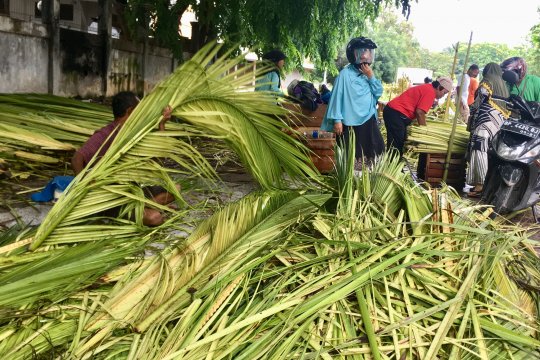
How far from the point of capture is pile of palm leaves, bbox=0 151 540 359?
1.75 metres

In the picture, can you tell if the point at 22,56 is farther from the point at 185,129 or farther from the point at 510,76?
the point at 510,76

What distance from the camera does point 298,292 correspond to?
6.23 feet

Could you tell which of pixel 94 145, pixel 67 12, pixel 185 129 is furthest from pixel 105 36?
pixel 67 12

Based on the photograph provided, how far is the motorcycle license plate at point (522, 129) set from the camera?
5.06m

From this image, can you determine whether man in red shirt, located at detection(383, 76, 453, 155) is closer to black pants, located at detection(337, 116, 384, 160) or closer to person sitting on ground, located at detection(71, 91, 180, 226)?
black pants, located at detection(337, 116, 384, 160)

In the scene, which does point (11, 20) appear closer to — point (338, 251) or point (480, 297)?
point (338, 251)

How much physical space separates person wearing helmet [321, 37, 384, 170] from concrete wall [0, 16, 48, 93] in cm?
432

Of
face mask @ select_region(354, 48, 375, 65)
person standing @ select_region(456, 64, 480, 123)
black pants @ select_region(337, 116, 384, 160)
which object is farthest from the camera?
person standing @ select_region(456, 64, 480, 123)

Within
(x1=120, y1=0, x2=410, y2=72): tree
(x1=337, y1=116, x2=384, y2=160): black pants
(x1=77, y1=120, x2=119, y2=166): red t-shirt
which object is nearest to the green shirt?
(x1=120, y1=0, x2=410, y2=72): tree

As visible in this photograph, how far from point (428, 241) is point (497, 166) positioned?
11.7 ft

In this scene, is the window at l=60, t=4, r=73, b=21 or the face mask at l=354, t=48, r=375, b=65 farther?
the window at l=60, t=4, r=73, b=21

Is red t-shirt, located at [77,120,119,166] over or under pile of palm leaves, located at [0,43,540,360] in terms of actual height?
over

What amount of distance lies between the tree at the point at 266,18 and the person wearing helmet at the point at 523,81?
136 centimetres

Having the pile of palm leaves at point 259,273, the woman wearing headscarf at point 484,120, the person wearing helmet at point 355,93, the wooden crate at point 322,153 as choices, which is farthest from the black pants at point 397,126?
the pile of palm leaves at point 259,273
